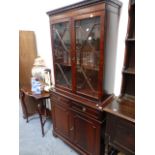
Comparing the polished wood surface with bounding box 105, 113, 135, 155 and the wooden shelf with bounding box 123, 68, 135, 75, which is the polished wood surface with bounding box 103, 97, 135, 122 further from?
the wooden shelf with bounding box 123, 68, 135, 75

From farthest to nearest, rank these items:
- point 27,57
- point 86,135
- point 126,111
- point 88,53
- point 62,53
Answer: point 27,57 → point 62,53 → point 86,135 → point 88,53 → point 126,111

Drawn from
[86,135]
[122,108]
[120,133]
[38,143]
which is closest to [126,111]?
[122,108]

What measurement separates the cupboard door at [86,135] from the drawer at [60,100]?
218 mm

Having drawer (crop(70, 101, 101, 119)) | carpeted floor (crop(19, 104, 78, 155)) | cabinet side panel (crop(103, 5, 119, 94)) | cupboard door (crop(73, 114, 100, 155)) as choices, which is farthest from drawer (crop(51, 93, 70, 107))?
carpeted floor (crop(19, 104, 78, 155))

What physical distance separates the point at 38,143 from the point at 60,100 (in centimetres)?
91

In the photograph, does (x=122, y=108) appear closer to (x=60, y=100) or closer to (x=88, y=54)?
(x=88, y=54)

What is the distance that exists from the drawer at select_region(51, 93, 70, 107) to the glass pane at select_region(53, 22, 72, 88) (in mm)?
194

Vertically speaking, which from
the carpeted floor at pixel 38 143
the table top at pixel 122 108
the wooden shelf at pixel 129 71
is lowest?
the carpeted floor at pixel 38 143

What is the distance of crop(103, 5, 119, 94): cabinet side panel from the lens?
1.31m

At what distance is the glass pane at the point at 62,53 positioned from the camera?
5.56 feet

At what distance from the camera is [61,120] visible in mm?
2016

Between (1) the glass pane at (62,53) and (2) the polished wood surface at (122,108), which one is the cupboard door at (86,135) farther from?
(1) the glass pane at (62,53)

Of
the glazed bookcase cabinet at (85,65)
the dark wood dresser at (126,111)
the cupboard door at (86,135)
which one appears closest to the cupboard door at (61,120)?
the glazed bookcase cabinet at (85,65)
